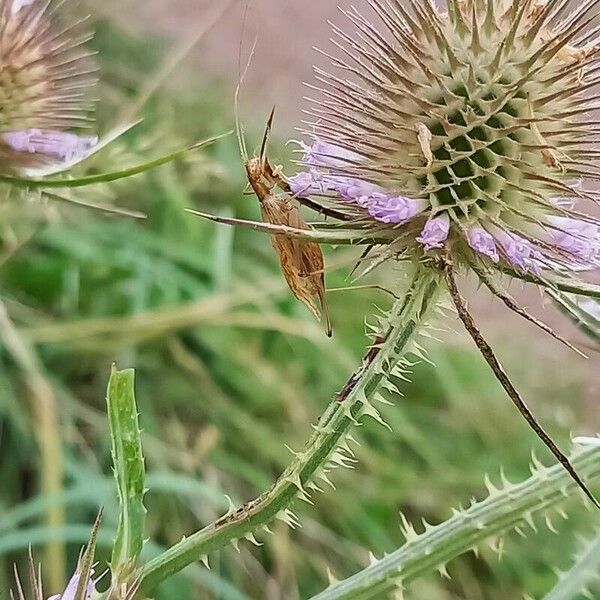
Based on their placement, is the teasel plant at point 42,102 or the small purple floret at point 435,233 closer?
the small purple floret at point 435,233

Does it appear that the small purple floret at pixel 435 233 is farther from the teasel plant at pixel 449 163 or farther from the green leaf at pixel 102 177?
the green leaf at pixel 102 177

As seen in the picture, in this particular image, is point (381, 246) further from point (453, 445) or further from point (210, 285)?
point (453, 445)

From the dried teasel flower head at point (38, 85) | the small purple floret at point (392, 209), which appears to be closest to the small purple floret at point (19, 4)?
the dried teasel flower head at point (38, 85)

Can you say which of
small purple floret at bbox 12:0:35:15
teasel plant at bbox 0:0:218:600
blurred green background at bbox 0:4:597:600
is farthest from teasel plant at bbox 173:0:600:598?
blurred green background at bbox 0:4:597:600

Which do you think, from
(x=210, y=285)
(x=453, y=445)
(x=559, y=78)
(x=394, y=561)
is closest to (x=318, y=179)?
(x=559, y=78)

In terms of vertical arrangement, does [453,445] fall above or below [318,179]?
below

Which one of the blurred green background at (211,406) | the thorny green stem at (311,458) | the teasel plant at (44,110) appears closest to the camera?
the thorny green stem at (311,458)

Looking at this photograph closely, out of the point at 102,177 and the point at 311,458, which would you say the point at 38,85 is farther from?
the point at 311,458

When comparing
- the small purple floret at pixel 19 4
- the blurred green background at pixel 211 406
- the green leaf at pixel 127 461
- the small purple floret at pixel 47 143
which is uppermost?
the small purple floret at pixel 19 4
